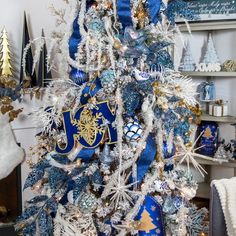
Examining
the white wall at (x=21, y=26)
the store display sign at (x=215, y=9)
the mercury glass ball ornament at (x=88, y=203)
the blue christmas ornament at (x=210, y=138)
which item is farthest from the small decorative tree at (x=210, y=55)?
the mercury glass ball ornament at (x=88, y=203)

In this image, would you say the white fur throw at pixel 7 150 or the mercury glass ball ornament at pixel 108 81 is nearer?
the mercury glass ball ornament at pixel 108 81

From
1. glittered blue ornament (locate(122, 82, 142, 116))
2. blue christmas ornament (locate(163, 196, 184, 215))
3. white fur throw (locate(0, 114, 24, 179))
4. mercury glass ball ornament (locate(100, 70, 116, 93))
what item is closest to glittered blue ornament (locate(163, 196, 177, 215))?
blue christmas ornament (locate(163, 196, 184, 215))

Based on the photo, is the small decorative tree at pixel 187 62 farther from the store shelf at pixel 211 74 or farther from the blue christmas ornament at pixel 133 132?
the blue christmas ornament at pixel 133 132

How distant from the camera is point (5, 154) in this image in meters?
2.56

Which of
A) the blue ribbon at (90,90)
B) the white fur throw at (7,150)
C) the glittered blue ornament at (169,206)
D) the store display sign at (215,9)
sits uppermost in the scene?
the store display sign at (215,9)

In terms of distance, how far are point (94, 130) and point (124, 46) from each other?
344mm

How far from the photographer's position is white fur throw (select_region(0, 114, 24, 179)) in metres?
2.55

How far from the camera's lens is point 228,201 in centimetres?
146

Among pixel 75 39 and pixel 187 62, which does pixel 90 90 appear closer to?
pixel 75 39

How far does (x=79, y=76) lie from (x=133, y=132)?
0.33 meters

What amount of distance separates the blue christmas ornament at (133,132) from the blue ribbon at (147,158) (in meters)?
0.06

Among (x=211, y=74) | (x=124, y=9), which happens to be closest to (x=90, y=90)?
(x=124, y=9)

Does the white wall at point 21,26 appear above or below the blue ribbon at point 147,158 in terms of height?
above

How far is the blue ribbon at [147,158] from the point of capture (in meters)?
1.61
